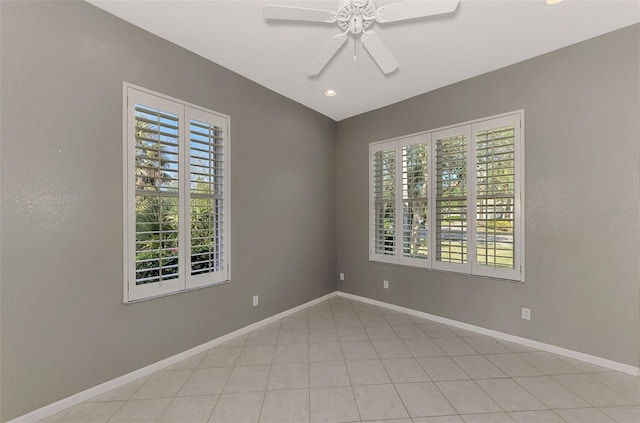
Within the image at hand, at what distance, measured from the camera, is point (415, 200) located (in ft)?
11.7

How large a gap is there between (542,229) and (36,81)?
429 cm

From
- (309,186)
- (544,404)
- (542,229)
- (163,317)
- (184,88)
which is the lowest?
(544,404)

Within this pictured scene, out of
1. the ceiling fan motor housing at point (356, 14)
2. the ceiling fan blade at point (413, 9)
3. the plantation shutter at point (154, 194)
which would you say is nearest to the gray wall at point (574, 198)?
the ceiling fan blade at point (413, 9)

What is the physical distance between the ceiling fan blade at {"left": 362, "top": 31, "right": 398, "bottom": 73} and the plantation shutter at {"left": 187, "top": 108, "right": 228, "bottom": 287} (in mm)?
1695

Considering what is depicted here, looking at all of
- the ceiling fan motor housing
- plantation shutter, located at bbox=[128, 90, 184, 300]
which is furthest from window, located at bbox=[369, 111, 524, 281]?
plantation shutter, located at bbox=[128, 90, 184, 300]

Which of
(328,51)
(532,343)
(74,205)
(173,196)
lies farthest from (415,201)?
(74,205)

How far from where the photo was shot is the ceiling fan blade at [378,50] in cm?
183

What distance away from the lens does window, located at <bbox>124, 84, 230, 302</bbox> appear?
2209 millimetres

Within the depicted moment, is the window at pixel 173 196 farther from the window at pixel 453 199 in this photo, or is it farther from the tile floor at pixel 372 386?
the window at pixel 453 199

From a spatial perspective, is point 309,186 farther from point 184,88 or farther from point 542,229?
point 542,229

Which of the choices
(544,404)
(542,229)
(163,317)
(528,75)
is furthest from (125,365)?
(528,75)

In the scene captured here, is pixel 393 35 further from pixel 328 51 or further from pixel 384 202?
pixel 384 202

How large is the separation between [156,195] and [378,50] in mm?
2136

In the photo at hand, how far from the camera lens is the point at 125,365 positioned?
2.16 metres
